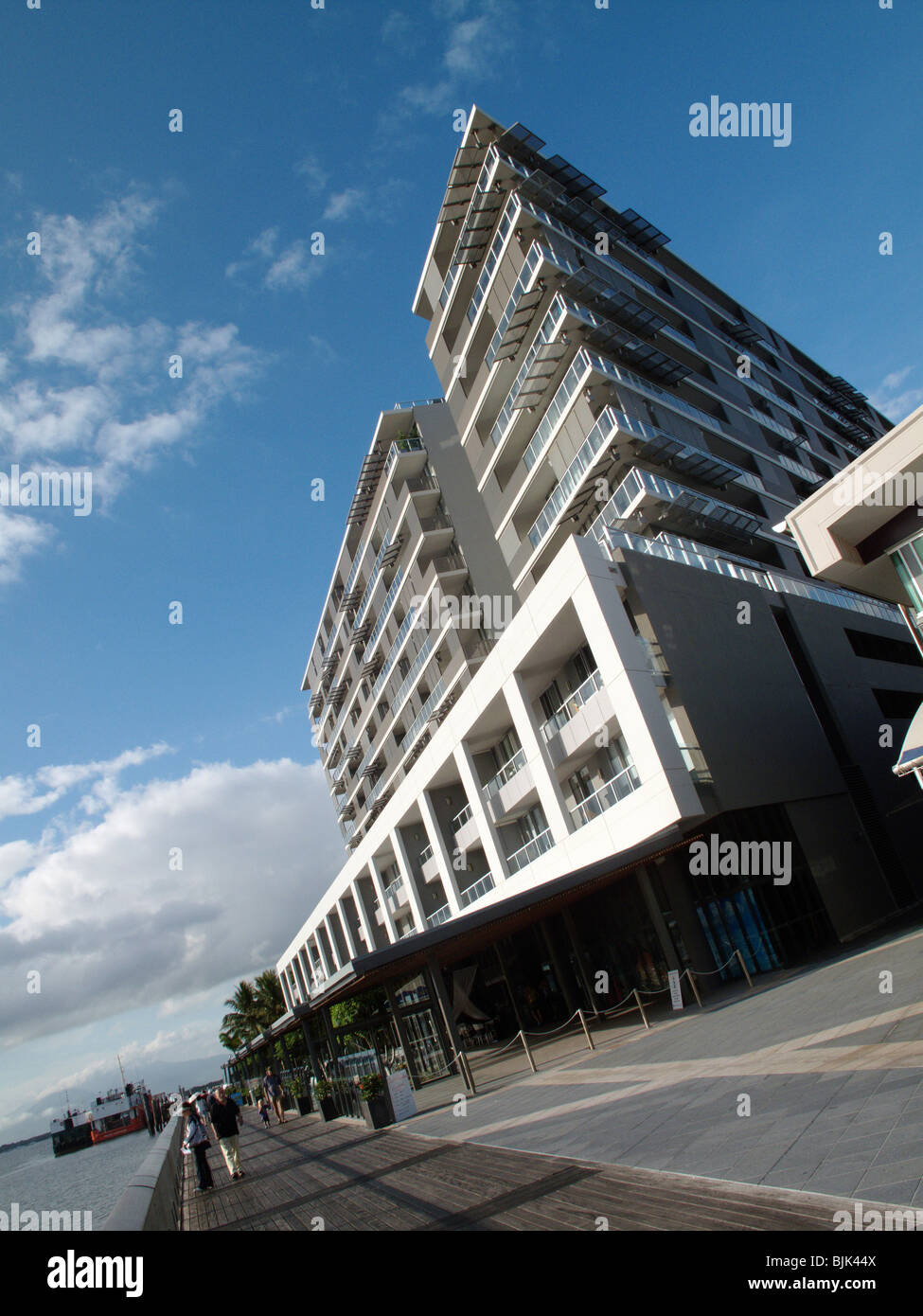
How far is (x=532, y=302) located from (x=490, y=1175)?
30.4 m

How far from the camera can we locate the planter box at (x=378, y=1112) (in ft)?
56.4

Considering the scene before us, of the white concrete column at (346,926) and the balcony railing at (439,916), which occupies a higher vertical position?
the white concrete column at (346,926)

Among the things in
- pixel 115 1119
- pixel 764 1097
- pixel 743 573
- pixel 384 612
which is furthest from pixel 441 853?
pixel 115 1119

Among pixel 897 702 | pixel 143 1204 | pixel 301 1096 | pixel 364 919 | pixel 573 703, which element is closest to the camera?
pixel 143 1204

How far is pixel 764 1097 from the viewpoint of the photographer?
8.54 metres

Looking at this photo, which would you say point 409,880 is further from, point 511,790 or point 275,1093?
point 511,790

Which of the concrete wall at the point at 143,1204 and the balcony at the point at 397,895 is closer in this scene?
the concrete wall at the point at 143,1204


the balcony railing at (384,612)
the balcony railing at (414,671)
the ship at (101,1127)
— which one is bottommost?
the ship at (101,1127)

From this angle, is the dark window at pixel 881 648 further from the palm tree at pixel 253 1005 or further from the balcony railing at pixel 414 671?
the palm tree at pixel 253 1005

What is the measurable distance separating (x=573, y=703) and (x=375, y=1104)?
12253 millimetres

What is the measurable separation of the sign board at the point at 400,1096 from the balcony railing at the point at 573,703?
11117 mm

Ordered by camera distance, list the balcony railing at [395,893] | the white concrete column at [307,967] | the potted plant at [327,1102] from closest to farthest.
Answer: the potted plant at [327,1102] → the balcony railing at [395,893] → the white concrete column at [307,967]

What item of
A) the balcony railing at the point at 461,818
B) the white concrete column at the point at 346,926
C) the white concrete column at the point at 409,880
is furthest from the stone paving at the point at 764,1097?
the white concrete column at the point at 346,926

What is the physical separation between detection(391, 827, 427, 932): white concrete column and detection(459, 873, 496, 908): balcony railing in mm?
6087
